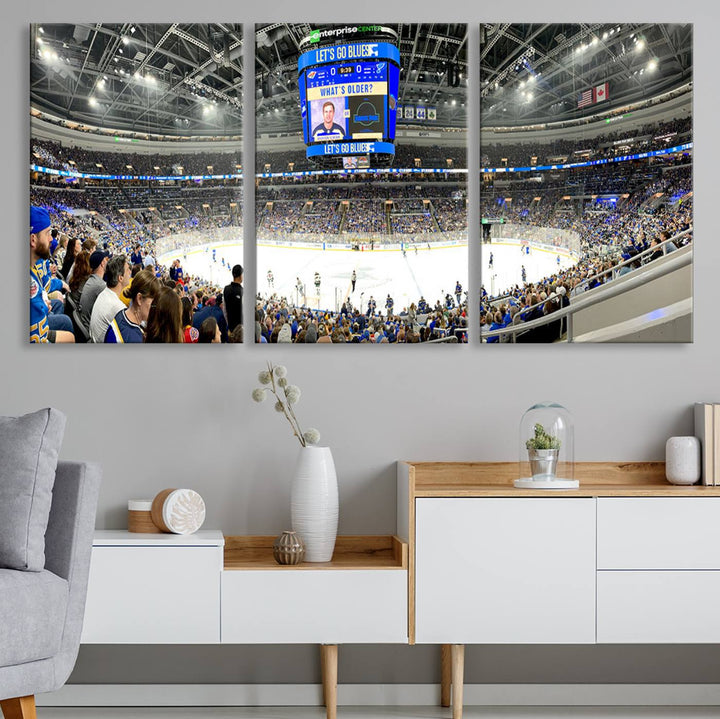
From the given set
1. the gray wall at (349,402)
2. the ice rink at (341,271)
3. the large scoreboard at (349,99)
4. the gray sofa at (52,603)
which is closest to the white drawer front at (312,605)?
the gray wall at (349,402)

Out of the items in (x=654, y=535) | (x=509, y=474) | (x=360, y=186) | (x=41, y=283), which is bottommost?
(x=654, y=535)

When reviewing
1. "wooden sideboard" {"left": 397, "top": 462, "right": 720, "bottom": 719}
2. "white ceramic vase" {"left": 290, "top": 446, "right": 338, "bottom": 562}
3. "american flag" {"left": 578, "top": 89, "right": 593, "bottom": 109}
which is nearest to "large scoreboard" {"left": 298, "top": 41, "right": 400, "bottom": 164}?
"american flag" {"left": 578, "top": 89, "right": 593, "bottom": 109}

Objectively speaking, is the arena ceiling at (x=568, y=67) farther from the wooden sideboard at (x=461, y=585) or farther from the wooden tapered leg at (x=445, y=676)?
the wooden tapered leg at (x=445, y=676)

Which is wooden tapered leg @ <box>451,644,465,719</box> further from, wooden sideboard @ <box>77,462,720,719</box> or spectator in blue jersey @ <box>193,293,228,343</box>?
spectator in blue jersey @ <box>193,293,228,343</box>

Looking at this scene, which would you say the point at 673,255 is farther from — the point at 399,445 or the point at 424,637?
the point at 424,637

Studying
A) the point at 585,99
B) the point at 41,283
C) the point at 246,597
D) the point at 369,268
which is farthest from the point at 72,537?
the point at 585,99

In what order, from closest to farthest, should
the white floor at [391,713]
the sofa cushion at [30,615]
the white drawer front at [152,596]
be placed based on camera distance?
the sofa cushion at [30,615], the white drawer front at [152,596], the white floor at [391,713]

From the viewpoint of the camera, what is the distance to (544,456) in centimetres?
299

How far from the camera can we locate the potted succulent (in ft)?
9.79

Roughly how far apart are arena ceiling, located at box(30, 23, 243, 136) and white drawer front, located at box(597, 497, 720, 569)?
1.80m

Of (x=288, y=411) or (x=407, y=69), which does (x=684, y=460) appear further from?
(x=407, y=69)

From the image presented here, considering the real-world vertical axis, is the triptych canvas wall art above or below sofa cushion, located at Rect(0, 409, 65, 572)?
above

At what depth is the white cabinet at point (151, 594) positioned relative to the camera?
2762 mm

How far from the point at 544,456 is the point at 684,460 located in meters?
0.48
